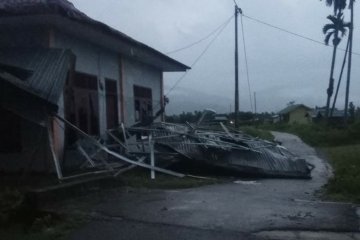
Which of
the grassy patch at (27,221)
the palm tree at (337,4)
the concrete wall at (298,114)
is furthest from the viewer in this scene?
the concrete wall at (298,114)

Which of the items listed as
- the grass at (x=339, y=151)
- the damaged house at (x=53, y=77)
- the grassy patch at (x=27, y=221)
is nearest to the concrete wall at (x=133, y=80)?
the damaged house at (x=53, y=77)

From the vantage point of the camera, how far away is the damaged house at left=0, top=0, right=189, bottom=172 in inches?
403

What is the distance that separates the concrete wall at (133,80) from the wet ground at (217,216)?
729cm

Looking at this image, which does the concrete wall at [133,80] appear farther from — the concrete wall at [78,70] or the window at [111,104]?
the window at [111,104]

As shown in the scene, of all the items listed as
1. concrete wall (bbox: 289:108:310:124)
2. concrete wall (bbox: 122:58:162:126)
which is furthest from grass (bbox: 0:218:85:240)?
concrete wall (bbox: 289:108:310:124)

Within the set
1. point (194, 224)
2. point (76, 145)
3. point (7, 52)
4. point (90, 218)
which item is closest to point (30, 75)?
point (7, 52)

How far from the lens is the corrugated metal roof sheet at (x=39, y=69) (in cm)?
1016

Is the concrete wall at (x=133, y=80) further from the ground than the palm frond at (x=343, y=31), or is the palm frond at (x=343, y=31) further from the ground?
the palm frond at (x=343, y=31)

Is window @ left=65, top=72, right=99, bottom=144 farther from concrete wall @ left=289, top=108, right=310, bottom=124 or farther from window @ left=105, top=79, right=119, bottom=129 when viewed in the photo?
concrete wall @ left=289, top=108, right=310, bottom=124

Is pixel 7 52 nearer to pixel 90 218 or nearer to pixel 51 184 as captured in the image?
pixel 51 184

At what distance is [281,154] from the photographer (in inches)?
651

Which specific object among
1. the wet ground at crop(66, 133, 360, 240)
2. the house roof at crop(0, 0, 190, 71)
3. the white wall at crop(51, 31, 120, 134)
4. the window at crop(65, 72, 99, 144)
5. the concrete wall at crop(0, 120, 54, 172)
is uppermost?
the house roof at crop(0, 0, 190, 71)

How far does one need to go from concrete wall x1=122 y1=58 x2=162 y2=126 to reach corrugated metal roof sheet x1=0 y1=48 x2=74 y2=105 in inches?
224

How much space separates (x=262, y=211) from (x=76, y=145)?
583 cm
